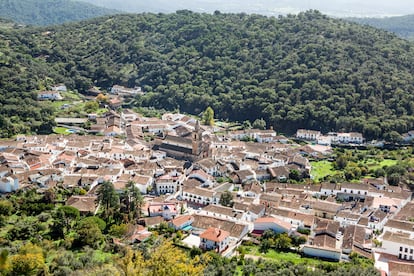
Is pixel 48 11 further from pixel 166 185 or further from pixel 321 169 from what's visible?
pixel 166 185

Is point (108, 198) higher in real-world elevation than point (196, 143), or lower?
lower

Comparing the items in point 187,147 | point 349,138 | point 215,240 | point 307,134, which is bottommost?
point 215,240

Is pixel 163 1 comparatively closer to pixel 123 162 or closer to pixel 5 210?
pixel 123 162

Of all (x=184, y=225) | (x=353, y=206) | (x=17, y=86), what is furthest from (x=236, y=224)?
(x=17, y=86)


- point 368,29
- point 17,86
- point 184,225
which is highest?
point 368,29

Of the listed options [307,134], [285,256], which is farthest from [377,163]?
[285,256]

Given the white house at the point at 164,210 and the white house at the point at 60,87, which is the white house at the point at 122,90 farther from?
the white house at the point at 164,210
